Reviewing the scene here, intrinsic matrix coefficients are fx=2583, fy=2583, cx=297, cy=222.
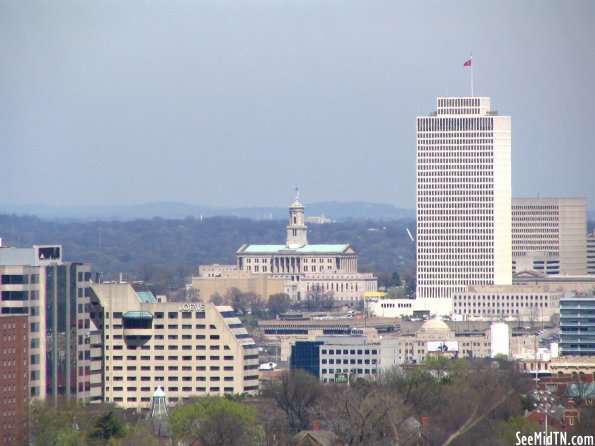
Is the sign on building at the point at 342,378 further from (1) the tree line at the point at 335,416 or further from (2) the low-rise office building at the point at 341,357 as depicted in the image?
(1) the tree line at the point at 335,416

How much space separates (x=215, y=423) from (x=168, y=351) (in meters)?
38.9

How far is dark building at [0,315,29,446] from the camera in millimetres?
121000

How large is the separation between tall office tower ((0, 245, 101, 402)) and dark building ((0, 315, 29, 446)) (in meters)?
2.79

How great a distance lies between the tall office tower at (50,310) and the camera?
136625 mm

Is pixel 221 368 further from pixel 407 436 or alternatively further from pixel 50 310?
pixel 407 436

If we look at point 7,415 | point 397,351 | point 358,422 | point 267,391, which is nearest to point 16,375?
point 7,415

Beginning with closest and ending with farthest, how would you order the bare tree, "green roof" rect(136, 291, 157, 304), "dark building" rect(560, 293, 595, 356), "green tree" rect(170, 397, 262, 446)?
1. "green tree" rect(170, 397, 262, 446)
2. the bare tree
3. "green roof" rect(136, 291, 157, 304)
4. "dark building" rect(560, 293, 595, 356)

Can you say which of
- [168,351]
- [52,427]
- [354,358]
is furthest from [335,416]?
[354,358]

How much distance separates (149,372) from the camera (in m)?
152

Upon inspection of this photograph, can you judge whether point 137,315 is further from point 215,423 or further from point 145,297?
point 215,423

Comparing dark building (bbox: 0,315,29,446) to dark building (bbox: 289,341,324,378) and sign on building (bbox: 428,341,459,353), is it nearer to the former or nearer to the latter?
dark building (bbox: 289,341,324,378)

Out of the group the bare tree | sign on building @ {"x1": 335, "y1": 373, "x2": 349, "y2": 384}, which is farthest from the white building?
the bare tree

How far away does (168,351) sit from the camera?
153 meters

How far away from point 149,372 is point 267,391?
14.1m
